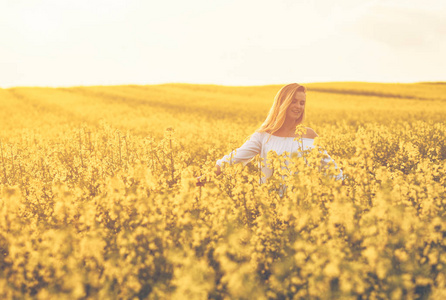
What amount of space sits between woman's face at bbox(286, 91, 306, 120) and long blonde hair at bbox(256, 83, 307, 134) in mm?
58

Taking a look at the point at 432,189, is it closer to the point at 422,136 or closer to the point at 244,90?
the point at 422,136

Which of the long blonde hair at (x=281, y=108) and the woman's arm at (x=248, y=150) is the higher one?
the long blonde hair at (x=281, y=108)

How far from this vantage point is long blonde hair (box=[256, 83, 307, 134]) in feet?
15.4

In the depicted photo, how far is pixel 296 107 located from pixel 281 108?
0.20 metres

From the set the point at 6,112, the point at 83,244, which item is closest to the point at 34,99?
the point at 6,112

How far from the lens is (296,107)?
15.5ft

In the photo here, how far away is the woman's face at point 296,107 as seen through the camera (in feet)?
15.4

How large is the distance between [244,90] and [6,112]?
87.4 feet

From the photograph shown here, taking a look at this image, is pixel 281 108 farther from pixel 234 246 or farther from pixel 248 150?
pixel 234 246

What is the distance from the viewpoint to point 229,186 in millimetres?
3770

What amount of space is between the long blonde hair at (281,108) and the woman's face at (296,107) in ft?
0.19

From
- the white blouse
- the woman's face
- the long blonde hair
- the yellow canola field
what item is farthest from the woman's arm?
the yellow canola field

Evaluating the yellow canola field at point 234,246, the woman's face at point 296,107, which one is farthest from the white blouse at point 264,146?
the yellow canola field at point 234,246

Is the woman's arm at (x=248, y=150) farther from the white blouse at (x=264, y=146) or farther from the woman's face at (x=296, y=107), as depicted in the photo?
the woman's face at (x=296, y=107)
